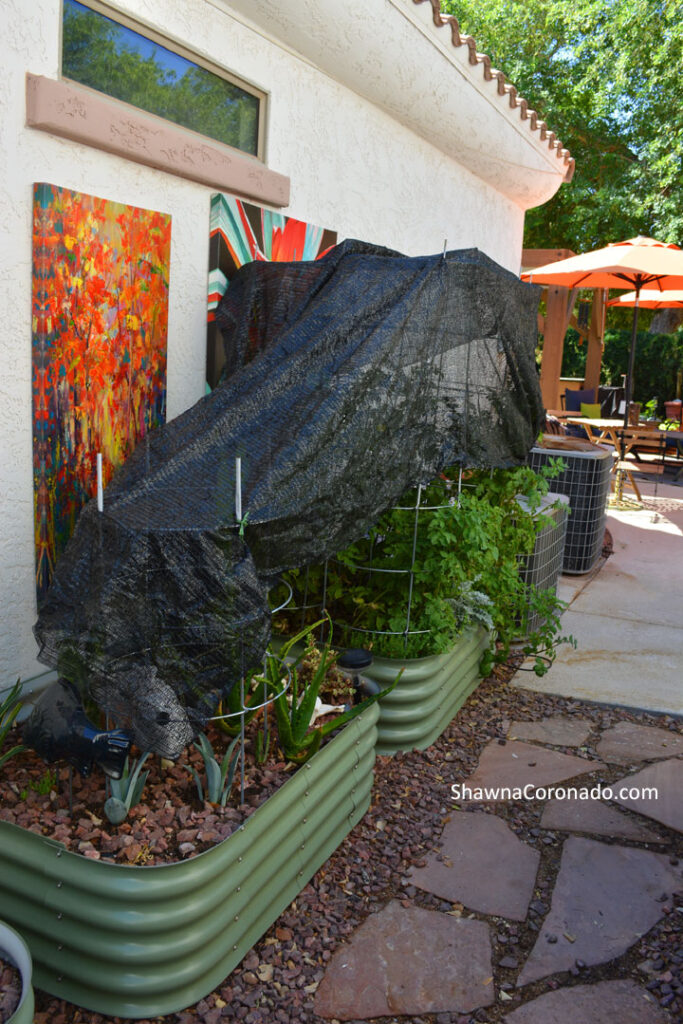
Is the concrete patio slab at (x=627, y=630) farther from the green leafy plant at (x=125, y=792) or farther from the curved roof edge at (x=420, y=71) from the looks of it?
the curved roof edge at (x=420, y=71)

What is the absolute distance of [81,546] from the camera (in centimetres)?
256

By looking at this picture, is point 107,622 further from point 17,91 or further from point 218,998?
point 17,91

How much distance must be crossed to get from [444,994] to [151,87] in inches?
144

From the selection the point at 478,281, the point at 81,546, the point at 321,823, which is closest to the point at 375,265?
the point at 478,281

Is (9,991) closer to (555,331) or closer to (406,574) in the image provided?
(406,574)

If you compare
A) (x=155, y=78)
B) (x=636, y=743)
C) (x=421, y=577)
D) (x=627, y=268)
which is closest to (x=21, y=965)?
(x=421, y=577)

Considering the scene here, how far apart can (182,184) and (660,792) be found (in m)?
3.41

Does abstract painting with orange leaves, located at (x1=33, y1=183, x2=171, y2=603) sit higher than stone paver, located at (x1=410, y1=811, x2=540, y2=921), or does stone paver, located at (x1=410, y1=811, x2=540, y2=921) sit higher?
abstract painting with orange leaves, located at (x1=33, y1=183, x2=171, y2=603)

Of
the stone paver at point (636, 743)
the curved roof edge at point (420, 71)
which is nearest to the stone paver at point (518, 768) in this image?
the stone paver at point (636, 743)

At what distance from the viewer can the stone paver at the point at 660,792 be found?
332cm

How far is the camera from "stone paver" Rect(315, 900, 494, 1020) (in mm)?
2303

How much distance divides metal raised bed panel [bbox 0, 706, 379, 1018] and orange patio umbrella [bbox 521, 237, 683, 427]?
828cm

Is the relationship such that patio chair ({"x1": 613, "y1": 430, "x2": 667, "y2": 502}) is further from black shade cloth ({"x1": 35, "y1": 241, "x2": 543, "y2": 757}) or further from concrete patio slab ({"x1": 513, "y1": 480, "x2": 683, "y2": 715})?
black shade cloth ({"x1": 35, "y1": 241, "x2": 543, "y2": 757})

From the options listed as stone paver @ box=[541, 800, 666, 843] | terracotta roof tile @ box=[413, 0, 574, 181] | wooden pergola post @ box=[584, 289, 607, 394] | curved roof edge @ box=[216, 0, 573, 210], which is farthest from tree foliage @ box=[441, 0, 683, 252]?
stone paver @ box=[541, 800, 666, 843]
